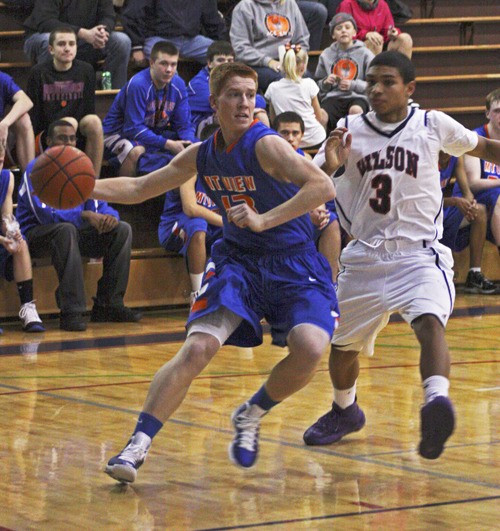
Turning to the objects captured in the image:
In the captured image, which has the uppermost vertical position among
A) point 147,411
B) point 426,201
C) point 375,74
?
point 375,74

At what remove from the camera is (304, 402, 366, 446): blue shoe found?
17.1 feet

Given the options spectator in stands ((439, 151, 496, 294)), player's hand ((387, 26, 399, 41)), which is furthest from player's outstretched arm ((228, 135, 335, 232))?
player's hand ((387, 26, 399, 41))

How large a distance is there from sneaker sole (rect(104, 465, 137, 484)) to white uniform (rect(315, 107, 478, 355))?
1.24m

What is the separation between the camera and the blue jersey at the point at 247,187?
4727mm

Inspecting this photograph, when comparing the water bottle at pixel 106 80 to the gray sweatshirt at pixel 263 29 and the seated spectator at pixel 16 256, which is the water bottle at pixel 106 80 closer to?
the gray sweatshirt at pixel 263 29

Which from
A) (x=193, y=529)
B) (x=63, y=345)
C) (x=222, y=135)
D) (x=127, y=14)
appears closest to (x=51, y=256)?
(x=63, y=345)

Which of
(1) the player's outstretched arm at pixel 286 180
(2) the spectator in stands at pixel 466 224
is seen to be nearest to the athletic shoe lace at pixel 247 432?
(1) the player's outstretched arm at pixel 286 180

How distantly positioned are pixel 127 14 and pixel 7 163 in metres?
2.38

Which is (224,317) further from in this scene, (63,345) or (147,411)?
(63,345)

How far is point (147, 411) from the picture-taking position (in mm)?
4500

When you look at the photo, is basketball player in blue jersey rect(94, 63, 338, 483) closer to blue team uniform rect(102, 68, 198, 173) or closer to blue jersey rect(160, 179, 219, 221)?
blue jersey rect(160, 179, 219, 221)

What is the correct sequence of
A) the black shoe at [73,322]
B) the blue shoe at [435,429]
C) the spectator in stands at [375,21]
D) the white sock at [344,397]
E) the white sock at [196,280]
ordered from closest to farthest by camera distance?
the blue shoe at [435,429]
the white sock at [344,397]
the black shoe at [73,322]
the white sock at [196,280]
the spectator in stands at [375,21]

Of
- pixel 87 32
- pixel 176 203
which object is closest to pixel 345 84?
pixel 87 32

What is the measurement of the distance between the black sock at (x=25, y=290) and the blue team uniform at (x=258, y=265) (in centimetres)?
451
